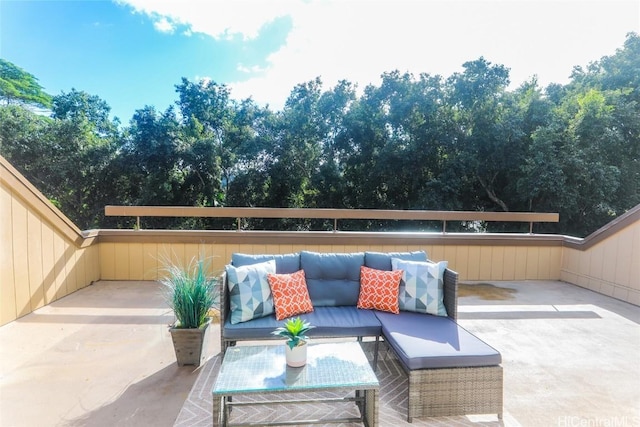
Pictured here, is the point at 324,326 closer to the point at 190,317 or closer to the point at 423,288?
the point at 423,288

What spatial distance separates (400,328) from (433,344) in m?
0.31

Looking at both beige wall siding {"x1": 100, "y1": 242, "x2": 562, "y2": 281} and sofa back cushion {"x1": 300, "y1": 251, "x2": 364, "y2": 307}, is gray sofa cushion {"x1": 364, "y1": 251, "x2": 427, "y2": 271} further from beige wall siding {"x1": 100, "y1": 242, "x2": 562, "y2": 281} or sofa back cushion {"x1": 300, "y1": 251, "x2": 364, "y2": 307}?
beige wall siding {"x1": 100, "y1": 242, "x2": 562, "y2": 281}

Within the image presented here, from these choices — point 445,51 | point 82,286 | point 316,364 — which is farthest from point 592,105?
point 82,286

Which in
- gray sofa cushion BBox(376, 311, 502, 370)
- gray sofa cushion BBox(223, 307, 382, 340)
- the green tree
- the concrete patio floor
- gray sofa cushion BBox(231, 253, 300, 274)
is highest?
the green tree

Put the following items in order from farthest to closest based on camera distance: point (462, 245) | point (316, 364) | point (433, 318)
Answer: point (462, 245) → point (433, 318) → point (316, 364)

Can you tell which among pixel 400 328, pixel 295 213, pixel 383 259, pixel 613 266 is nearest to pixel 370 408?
pixel 400 328

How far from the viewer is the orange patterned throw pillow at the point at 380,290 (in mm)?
2705

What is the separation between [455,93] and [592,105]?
3076mm

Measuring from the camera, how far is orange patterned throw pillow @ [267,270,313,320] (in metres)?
2.58

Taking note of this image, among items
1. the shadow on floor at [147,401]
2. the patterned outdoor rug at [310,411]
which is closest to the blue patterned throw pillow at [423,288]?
the patterned outdoor rug at [310,411]

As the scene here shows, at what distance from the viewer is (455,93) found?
A: 9.12 metres

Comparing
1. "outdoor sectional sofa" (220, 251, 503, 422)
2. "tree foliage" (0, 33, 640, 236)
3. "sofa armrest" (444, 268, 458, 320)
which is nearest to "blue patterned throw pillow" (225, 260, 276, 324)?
"outdoor sectional sofa" (220, 251, 503, 422)

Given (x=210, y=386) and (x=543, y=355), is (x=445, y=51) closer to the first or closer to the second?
(x=543, y=355)

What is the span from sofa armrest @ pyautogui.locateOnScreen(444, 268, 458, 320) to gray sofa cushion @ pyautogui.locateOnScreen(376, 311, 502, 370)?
67mm
